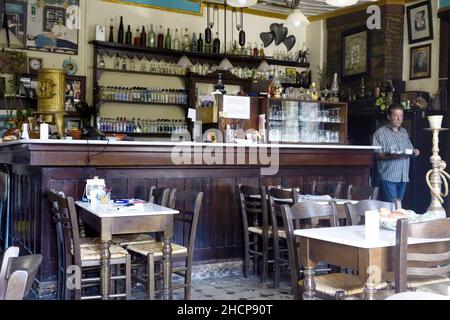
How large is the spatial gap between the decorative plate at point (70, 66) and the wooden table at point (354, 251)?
20.3 ft

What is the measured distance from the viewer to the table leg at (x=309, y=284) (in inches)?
120

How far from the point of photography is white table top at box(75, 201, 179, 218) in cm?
368

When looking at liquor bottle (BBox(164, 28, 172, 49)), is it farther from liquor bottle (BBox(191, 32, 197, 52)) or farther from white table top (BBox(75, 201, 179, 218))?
white table top (BBox(75, 201, 179, 218))

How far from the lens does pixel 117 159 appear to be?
4.91 meters

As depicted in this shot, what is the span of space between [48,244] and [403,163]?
417 cm

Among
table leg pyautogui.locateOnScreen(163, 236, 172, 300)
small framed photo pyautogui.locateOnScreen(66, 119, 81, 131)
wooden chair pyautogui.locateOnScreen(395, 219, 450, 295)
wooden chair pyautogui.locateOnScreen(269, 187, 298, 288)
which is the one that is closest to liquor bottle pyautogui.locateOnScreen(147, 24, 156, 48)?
small framed photo pyautogui.locateOnScreen(66, 119, 81, 131)

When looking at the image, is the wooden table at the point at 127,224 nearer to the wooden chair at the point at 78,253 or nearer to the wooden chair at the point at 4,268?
the wooden chair at the point at 78,253

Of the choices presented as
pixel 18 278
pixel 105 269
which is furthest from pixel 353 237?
pixel 18 278

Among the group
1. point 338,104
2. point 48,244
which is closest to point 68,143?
point 48,244

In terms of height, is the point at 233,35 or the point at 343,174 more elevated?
the point at 233,35

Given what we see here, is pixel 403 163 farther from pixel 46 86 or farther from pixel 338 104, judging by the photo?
pixel 46 86

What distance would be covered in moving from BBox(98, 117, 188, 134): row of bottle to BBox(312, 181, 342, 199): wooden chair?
3412 mm
